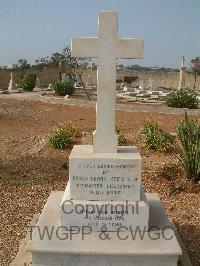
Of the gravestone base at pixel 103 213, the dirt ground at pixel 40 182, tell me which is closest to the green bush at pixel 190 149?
the dirt ground at pixel 40 182

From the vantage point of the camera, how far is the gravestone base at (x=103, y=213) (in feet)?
12.6

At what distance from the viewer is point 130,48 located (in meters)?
3.91

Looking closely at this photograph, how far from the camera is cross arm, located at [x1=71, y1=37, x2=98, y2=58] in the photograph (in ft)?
12.7

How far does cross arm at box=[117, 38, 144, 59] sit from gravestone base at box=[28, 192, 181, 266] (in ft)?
5.84

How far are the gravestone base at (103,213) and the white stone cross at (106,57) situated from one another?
58 cm

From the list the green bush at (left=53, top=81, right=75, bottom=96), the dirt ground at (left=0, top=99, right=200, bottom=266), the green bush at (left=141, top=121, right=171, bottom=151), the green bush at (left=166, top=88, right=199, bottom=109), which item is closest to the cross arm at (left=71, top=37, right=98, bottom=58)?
the dirt ground at (left=0, top=99, right=200, bottom=266)

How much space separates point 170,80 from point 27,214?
4635cm

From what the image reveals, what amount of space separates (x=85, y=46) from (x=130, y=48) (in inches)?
18.0

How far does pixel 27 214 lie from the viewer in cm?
531

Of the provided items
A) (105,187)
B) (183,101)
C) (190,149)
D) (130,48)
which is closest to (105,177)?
(105,187)

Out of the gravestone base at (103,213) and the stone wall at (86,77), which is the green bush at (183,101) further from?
the stone wall at (86,77)

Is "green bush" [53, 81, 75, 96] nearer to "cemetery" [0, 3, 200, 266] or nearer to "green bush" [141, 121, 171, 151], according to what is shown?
"green bush" [141, 121, 171, 151]

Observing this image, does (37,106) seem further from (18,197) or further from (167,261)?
(167,261)

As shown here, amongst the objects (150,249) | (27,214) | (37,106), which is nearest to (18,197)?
(27,214)
